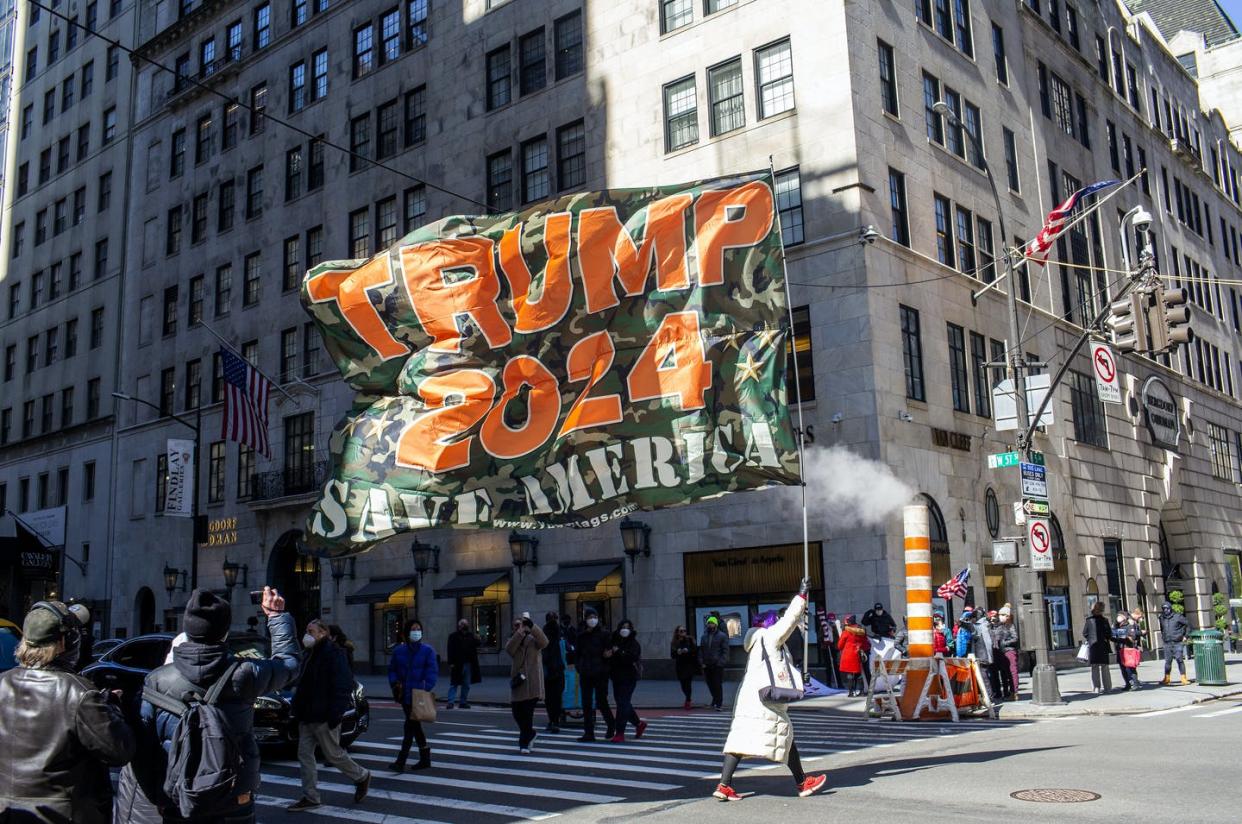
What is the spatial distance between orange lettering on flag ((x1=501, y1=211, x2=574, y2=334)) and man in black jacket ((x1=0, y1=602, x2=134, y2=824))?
324 inches

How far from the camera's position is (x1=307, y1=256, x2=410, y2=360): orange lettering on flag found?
13.7 meters

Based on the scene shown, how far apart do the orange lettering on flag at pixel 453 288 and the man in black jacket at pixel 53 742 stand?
→ 27.2ft

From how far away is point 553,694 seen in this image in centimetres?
1797

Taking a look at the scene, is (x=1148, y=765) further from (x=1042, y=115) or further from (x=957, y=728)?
(x=1042, y=115)

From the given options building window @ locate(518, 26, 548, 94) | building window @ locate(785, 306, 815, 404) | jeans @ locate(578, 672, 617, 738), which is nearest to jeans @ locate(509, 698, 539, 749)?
jeans @ locate(578, 672, 617, 738)

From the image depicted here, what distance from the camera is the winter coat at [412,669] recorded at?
46.9ft

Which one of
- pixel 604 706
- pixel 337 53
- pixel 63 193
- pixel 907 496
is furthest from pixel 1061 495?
pixel 63 193

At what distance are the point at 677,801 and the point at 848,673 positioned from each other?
13.0 metres

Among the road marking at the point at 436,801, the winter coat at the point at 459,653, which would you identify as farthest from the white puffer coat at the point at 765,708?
the winter coat at the point at 459,653

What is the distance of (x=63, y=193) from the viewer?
58.0 m

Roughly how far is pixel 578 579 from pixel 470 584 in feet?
15.0

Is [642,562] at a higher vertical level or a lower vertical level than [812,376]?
lower

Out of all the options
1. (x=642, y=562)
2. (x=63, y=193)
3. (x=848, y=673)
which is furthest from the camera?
(x=63, y=193)

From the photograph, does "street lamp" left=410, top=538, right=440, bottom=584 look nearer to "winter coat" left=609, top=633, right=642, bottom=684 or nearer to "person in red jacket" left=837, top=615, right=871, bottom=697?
"person in red jacket" left=837, top=615, right=871, bottom=697
